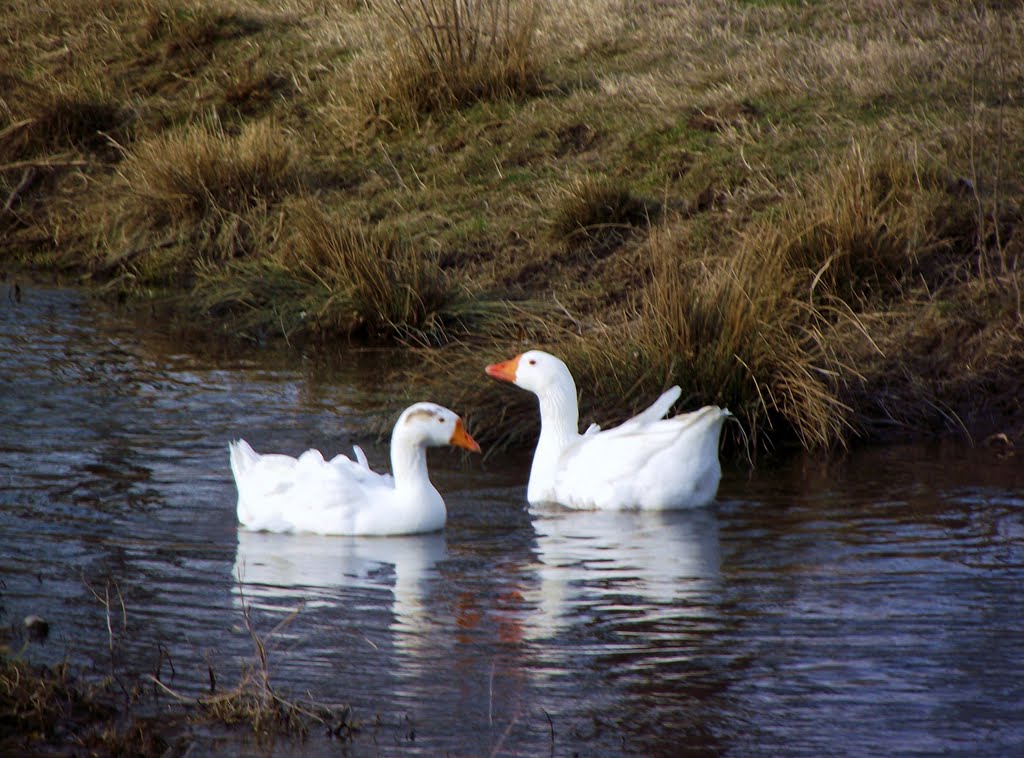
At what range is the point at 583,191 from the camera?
12.4m

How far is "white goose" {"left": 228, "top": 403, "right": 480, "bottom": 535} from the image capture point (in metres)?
7.18

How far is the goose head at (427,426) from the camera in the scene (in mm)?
7430

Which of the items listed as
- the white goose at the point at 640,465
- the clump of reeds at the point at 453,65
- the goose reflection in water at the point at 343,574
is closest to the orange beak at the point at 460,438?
the white goose at the point at 640,465

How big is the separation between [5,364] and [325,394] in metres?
2.31

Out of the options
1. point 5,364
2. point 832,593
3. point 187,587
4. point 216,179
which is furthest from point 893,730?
point 216,179

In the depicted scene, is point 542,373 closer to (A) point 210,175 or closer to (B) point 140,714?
(B) point 140,714

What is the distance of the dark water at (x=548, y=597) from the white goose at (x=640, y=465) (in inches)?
5.1

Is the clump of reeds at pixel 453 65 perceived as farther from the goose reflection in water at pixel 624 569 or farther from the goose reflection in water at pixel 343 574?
the goose reflection in water at pixel 343 574

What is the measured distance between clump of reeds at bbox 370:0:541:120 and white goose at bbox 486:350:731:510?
294 inches

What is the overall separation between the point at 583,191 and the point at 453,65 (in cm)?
298

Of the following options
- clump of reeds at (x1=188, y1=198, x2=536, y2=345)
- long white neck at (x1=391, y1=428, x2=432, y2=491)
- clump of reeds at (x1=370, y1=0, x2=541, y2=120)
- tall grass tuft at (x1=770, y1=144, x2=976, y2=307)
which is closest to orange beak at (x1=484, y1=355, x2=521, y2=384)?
long white neck at (x1=391, y1=428, x2=432, y2=491)

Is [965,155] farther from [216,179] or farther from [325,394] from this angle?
[216,179]

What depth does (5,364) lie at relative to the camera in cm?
1043

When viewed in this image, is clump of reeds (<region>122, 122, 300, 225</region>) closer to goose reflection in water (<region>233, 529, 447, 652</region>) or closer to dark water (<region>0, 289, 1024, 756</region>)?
dark water (<region>0, 289, 1024, 756</region>)
